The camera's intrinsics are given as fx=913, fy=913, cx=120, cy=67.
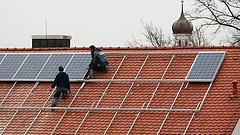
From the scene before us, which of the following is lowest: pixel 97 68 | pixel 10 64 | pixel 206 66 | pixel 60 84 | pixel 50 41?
pixel 60 84

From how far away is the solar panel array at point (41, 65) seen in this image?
40.0 m

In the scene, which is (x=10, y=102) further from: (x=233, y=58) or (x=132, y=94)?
(x=233, y=58)

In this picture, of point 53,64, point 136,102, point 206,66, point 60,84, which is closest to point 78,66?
point 53,64

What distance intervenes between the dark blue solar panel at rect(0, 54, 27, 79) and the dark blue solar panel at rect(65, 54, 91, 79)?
8.40 feet

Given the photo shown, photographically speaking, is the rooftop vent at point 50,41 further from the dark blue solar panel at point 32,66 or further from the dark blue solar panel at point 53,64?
the dark blue solar panel at point 53,64

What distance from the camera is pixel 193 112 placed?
35.8 metres

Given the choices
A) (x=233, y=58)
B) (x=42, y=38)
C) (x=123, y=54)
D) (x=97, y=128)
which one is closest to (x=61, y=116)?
(x=97, y=128)

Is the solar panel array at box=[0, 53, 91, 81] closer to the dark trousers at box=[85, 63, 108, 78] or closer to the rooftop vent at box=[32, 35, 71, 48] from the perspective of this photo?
the dark trousers at box=[85, 63, 108, 78]

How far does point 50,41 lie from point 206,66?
12.3m

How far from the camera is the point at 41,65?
41062mm

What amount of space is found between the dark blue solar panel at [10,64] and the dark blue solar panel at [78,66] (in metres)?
2.56

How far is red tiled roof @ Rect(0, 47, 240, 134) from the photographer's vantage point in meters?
35.6

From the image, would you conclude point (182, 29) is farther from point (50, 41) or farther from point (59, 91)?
point (59, 91)

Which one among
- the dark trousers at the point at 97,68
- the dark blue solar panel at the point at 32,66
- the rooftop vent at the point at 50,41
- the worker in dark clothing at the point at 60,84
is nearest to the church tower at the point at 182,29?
the rooftop vent at the point at 50,41
